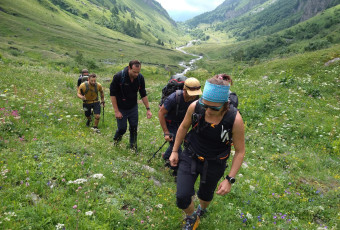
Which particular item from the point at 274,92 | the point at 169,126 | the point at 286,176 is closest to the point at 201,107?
the point at 169,126

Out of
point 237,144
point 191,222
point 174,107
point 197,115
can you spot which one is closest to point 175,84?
point 174,107

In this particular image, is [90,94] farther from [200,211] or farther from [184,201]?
[184,201]

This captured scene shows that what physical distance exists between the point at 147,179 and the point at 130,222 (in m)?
1.84

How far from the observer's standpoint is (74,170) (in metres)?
5.81

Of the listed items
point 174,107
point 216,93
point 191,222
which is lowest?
point 191,222

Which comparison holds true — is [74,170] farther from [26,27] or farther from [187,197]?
[26,27]

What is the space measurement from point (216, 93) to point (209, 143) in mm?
1127

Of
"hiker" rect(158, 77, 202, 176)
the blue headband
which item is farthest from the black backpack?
the blue headband

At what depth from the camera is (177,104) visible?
6.36 metres

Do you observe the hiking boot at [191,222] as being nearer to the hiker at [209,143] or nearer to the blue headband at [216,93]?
the hiker at [209,143]

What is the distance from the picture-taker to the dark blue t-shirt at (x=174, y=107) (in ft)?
20.5

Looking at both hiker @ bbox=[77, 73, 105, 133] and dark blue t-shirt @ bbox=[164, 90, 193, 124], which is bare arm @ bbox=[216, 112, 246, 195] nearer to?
dark blue t-shirt @ bbox=[164, 90, 193, 124]

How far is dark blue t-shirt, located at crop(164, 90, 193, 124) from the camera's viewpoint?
20.5ft

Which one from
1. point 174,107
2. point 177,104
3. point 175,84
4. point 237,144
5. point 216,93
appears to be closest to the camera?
point 216,93
